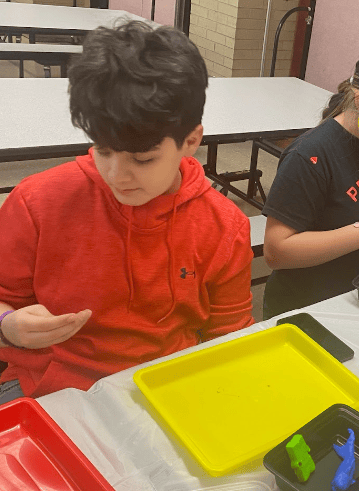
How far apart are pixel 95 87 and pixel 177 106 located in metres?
0.13

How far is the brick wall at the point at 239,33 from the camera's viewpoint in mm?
4875

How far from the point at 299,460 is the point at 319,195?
821 millimetres

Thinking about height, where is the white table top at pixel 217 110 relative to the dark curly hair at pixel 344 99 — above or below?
below

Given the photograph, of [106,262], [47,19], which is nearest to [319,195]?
[106,262]

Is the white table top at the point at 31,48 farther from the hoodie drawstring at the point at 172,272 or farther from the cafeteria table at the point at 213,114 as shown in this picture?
the hoodie drawstring at the point at 172,272

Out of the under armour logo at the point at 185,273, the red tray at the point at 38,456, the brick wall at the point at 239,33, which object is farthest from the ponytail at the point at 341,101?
the brick wall at the point at 239,33

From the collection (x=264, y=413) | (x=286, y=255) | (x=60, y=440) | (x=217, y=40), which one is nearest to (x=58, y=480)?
(x=60, y=440)

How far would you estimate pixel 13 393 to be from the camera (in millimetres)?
1109

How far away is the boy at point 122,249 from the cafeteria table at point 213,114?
0.70 metres

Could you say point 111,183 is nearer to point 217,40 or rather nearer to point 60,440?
point 60,440

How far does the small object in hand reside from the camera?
2.45 feet

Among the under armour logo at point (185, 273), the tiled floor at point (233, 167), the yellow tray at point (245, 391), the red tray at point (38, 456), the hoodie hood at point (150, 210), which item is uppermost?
the hoodie hood at point (150, 210)

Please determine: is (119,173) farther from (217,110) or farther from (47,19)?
(47,19)

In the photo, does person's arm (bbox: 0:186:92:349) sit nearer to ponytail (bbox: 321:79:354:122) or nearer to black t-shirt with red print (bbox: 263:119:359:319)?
black t-shirt with red print (bbox: 263:119:359:319)
